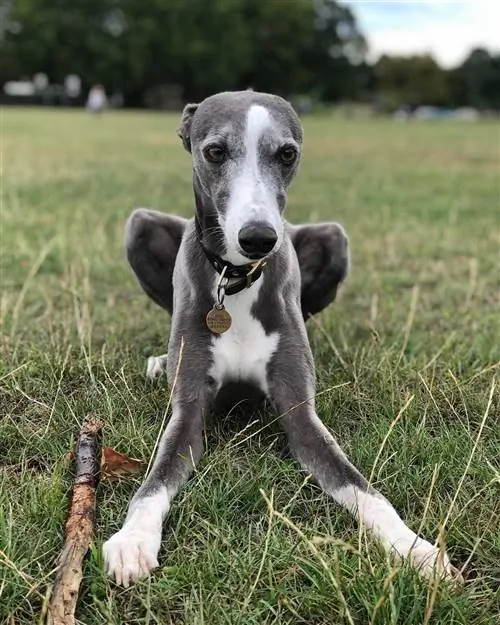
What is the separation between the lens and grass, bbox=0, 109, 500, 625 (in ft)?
6.35

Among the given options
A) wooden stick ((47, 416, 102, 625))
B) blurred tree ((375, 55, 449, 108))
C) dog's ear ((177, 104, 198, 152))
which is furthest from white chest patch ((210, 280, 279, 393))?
blurred tree ((375, 55, 449, 108))

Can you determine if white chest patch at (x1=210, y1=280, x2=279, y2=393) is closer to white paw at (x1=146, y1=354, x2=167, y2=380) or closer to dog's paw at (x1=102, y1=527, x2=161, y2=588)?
white paw at (x1=146, y1=354, x2=167, y2=380)

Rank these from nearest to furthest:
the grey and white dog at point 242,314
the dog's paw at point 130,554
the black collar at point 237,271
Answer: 1. the dog's paw at point 130,554
2. the grey and white dog at point 242,314
3. the black collar at point 237,271

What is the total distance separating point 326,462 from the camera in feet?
8.37

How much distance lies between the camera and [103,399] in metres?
3.10

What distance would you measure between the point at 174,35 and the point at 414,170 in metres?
49.9

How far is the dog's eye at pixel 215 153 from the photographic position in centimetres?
272

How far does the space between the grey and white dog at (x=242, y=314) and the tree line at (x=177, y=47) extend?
5639 centimetres

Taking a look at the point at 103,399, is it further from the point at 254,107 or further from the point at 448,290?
the point at 448,290

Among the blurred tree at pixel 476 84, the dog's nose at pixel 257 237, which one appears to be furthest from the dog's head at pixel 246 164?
the blurred tree at pixel 476 84

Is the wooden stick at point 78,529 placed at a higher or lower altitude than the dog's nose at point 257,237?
lower

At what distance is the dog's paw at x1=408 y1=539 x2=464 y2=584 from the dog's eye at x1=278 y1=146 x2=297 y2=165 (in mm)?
1472

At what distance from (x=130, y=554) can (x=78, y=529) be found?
199mm

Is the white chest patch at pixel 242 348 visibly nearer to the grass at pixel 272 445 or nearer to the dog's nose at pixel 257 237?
the grass at pixel 272 445
